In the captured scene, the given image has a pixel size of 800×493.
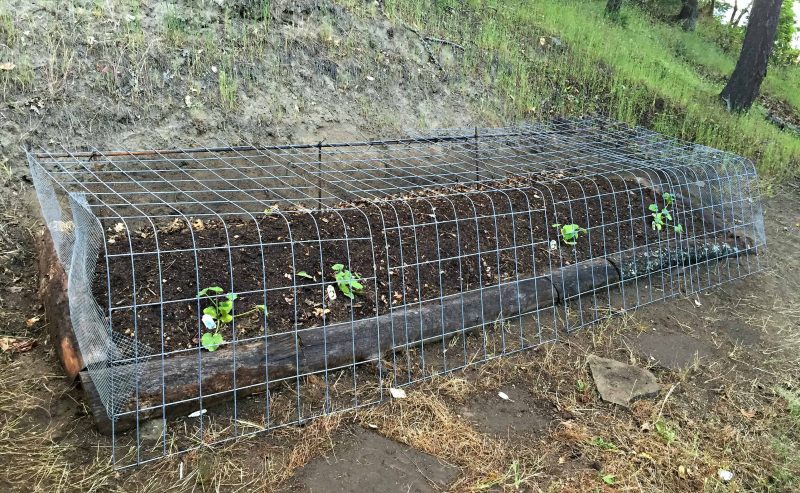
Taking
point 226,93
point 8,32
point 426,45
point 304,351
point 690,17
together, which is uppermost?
point 690,17

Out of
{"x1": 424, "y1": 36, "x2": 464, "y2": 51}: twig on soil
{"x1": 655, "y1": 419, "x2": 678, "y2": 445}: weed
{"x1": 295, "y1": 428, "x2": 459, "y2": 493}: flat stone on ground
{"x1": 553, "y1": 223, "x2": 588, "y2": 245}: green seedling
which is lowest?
{"x1": 295, "y1": 428, "x2": 459, "y2": 493}: flat stone on ground

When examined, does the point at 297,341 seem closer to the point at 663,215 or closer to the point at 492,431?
the point at 492,431

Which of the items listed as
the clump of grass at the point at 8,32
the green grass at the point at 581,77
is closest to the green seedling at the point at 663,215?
the green grass at the point at 581,77

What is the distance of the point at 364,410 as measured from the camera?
8.99 feet

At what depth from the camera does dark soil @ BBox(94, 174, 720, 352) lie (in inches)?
111

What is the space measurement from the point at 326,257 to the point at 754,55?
268 inches

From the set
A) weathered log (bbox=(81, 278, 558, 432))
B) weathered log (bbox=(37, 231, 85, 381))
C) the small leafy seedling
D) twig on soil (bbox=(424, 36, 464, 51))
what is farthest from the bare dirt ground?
twig on soil (bbox=(424, 36, 464, 51))

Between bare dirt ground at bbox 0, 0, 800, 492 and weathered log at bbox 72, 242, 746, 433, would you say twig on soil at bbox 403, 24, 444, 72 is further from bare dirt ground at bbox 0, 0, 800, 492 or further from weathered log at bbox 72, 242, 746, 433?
weathered log at bbox 72, 242, 746, 433

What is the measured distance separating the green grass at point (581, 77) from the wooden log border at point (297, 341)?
3.12 metres

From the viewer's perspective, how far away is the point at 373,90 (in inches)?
215

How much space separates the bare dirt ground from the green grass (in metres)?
1.12

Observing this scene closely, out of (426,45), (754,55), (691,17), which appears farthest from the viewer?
(691,17)

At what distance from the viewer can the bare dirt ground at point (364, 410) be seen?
242 cm

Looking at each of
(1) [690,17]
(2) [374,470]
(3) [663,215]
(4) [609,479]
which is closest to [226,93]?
(2) [374,470]
